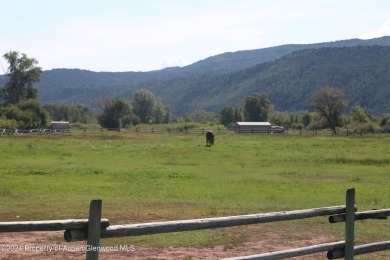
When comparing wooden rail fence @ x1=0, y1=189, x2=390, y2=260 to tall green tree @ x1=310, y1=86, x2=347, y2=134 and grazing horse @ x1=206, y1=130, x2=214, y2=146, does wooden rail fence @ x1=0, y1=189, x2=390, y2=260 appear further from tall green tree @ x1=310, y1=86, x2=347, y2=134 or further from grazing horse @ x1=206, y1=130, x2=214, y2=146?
tall green tree @ x1=310, y1=86, x2=347, y2=134

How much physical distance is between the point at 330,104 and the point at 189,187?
101076 mm

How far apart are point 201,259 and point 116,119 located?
127 meters

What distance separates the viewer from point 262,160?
3778 centimetres

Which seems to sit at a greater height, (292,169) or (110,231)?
(110,231)

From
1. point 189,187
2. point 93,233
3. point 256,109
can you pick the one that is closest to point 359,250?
point 93,233

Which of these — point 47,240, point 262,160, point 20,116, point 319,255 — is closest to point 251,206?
point 319,255

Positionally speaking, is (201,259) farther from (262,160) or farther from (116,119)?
(116,119)

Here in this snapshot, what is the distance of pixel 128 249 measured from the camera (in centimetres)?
1120

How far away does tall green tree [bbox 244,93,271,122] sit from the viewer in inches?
6983

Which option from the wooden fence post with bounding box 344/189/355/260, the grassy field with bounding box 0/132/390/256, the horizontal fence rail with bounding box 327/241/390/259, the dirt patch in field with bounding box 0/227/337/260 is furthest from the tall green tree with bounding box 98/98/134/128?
the wooden fence post with bounding box 344/189/355/260

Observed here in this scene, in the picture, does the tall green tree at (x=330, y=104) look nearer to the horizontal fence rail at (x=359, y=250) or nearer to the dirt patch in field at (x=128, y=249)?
the dirt patch in field at (x=128, y=249)

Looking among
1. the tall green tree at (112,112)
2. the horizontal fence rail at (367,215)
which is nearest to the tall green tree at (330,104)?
the tall green tree at (112,112)

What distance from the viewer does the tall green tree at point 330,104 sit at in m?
118

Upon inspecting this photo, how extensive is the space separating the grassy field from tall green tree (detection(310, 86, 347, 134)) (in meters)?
79.3
